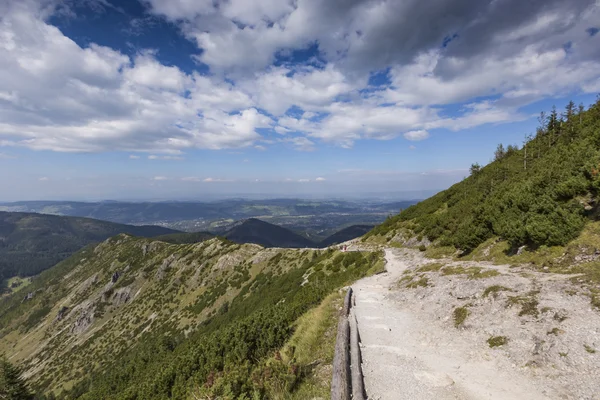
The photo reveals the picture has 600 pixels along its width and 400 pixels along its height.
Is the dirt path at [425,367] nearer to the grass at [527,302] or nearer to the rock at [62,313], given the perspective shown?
the grass at [527,302]

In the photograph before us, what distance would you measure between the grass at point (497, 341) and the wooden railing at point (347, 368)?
5692mm

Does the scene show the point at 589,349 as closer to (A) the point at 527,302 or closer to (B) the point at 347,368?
(A) the point at 527,302

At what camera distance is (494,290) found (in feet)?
48.6

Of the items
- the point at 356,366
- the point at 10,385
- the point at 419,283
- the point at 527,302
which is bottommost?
the point at 10,385

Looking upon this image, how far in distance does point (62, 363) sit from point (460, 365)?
149 meters

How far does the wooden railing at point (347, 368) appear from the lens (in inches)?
350

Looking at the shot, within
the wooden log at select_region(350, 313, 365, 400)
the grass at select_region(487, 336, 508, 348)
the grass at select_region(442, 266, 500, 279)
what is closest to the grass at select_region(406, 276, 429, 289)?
the grass at select_region(442, 266, 500, 279)

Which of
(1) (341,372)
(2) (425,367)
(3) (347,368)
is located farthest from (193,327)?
(2) (425,367)

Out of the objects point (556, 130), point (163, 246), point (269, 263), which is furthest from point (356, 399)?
point (163, 246)

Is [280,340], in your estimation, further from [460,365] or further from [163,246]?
[163,246]

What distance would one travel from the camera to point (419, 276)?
23172mm

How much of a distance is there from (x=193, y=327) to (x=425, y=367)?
7402 centimetres

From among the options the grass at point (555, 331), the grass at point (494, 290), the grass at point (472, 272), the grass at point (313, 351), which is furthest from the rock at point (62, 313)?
the grass at point (555, 331)

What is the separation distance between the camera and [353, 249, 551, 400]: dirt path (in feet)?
29.9
